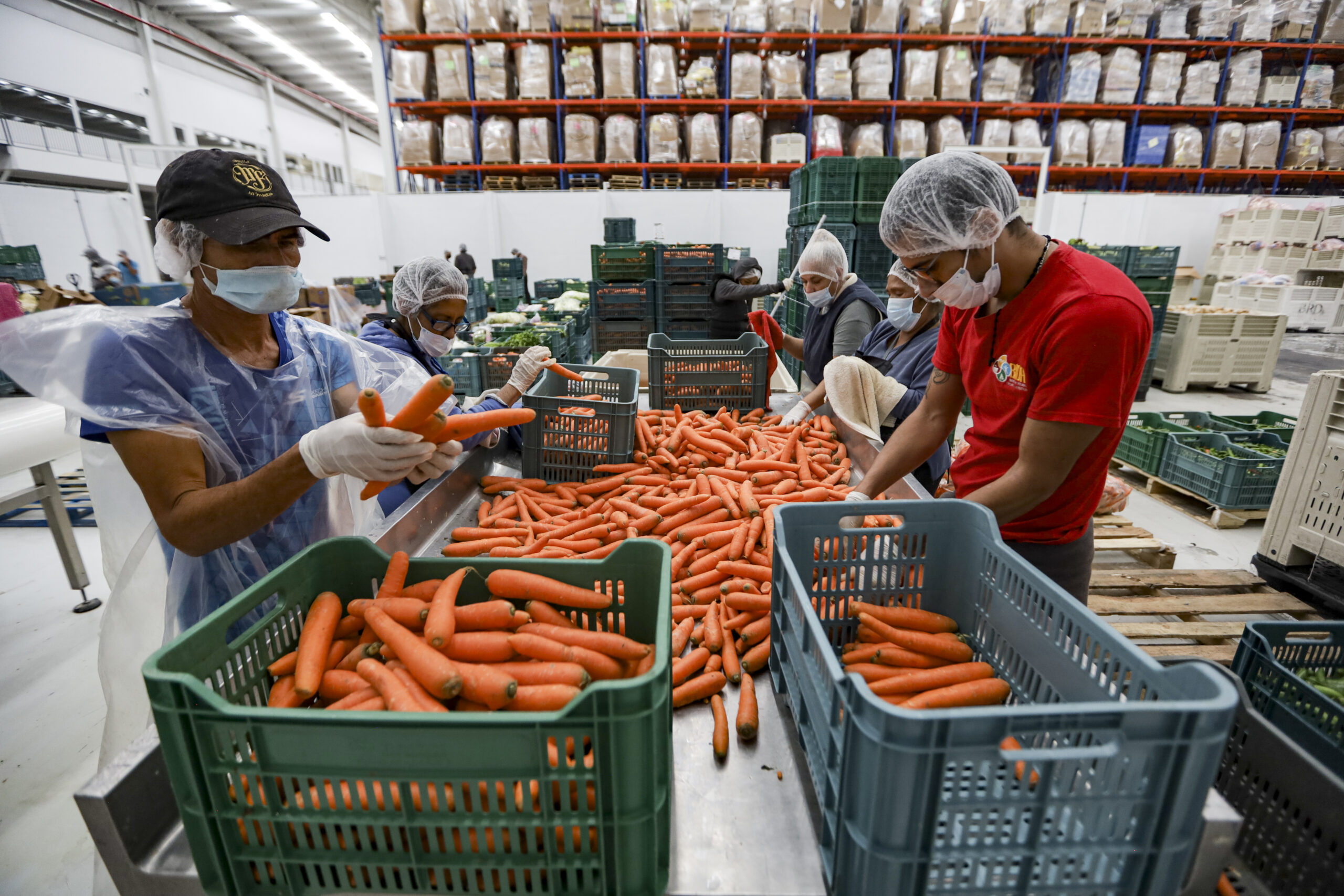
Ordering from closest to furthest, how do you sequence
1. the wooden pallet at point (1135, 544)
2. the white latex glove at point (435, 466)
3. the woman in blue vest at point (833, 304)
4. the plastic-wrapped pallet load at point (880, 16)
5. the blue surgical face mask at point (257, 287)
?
the blue surgical face mask at point (257, 287) → the white latex glove at point (435, 466) → the woman in blue vest at point (833, 304) → the wooden pallet at point (1135, 544) → the plastic-wrapped pallet load at point (880, 16)

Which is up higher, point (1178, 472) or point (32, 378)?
point (32, 378)

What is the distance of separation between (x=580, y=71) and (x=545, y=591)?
41.5 ft

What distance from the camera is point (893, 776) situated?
0.74 m

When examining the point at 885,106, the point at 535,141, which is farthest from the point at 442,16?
the point at 885,106

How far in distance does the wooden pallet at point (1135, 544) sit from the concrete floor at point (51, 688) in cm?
41

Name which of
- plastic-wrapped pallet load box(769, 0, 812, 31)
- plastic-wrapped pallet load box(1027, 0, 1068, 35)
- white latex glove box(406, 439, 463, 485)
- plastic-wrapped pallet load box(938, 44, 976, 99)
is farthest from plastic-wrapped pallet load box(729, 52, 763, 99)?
white latex glove box(406, 439, 463, 485)

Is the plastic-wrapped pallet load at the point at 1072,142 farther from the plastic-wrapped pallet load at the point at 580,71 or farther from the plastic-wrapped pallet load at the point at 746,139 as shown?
the plastic-wrapped pallet load at the point at 580,71

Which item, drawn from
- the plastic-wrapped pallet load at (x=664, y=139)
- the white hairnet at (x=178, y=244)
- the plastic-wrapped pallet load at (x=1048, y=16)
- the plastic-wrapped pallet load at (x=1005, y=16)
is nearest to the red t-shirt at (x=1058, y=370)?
the white hairnet at (x=178, y=244)

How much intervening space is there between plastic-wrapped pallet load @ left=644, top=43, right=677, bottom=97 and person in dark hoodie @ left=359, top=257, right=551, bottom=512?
10.5 metres

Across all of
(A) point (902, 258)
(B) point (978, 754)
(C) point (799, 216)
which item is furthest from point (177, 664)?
(C) point (799, 216)

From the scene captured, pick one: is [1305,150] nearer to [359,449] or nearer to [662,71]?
[662,71]

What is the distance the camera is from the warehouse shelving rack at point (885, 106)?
11.6 metres

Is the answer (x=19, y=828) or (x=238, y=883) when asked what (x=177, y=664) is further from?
(x=19, y=828)

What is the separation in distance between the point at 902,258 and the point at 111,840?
79.4 inches
